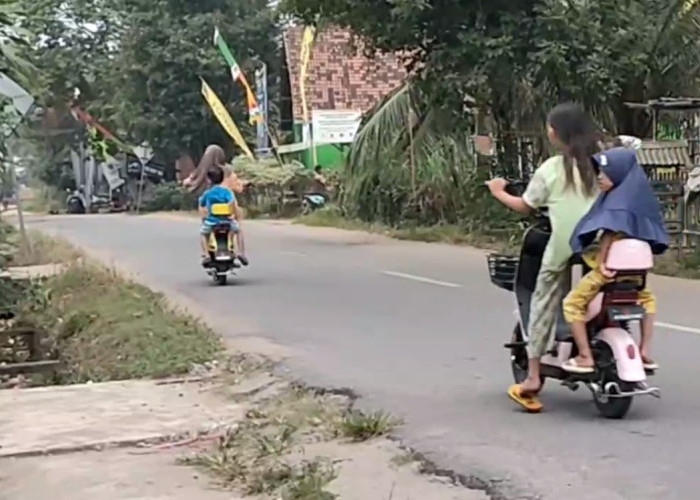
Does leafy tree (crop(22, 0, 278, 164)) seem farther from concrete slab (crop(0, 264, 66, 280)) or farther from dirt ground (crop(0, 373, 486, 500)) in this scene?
dirt ground (crop(0, 373, 486, 500))

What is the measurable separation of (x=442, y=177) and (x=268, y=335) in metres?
15.0

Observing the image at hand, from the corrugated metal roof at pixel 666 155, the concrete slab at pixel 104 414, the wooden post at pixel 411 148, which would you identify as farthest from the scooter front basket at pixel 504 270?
the wooden post at pixel 411 148

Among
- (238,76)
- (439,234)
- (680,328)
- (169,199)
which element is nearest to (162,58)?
(238,76)

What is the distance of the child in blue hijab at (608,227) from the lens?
676cm

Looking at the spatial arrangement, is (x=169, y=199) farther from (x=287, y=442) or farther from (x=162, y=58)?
(x=287, y=442)

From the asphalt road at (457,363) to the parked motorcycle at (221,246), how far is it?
0.30 metres

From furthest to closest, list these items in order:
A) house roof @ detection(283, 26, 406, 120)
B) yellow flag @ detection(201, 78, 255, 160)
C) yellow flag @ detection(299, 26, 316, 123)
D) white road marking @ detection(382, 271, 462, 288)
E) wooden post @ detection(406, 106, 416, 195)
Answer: yellow flag @ detection(201, 78, 255, 160) < house roof @ detection(283, 26, 406, 120) < yellow flag @ detection(299, 26, 316, 123) < wooden post @ detection(406, 106, 416, 195) < white road marking @ detection(382, 271, 462, 288)

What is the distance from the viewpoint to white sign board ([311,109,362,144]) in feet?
141

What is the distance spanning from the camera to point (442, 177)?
1011 inches

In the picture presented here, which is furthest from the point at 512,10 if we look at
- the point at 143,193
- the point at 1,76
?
the point at 143,193

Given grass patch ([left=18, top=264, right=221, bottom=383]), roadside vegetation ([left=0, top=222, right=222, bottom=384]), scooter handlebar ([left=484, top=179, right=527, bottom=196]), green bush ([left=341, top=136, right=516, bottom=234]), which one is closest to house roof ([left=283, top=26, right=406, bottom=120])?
green bush ([left=341, top=136, right=516, bottom=234])

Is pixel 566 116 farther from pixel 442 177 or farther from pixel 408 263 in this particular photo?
A: pixel 442 177

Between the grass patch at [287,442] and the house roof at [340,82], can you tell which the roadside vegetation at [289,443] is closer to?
the grass patch at [287,442]

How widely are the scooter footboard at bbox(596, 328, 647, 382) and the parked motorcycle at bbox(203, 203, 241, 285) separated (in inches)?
351
